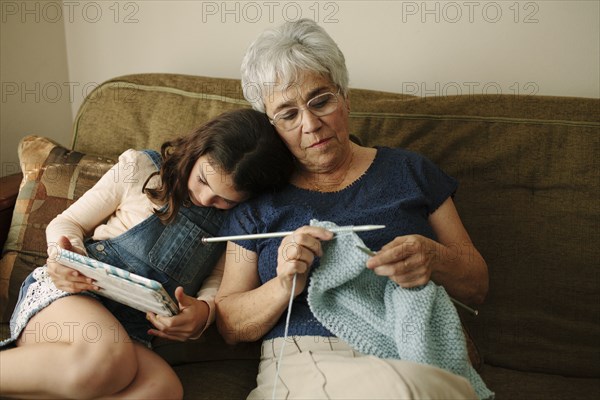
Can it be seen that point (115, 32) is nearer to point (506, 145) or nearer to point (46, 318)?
point (46, 318)

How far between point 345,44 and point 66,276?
1233 mm

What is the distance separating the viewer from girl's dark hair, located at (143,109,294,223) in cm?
155

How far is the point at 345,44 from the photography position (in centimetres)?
222

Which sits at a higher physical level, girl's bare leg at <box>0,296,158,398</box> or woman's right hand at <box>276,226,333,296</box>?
woman's right hand at <box>276,226,333,296</box>

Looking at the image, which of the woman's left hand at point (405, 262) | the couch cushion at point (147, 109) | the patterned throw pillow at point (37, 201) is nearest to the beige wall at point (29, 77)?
the couch cushion at point (147, 109)

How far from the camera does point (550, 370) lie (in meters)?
1.75

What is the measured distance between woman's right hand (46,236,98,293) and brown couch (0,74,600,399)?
0.29m

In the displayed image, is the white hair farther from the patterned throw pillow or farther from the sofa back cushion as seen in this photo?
the patterned throw pillow

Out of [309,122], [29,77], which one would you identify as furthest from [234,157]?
[29,77]

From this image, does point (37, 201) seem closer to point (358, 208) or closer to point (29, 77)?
point (29, 77)

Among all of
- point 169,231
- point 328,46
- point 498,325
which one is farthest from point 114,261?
point 498,325

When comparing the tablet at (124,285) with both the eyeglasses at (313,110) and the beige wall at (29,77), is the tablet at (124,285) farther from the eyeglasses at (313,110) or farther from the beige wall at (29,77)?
the beige wall at (29,77)

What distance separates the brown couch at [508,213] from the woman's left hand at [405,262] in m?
0.45

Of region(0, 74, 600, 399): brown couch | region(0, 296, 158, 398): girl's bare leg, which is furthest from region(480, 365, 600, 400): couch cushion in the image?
region(0, 296, 158, 398): girl's bare leg
